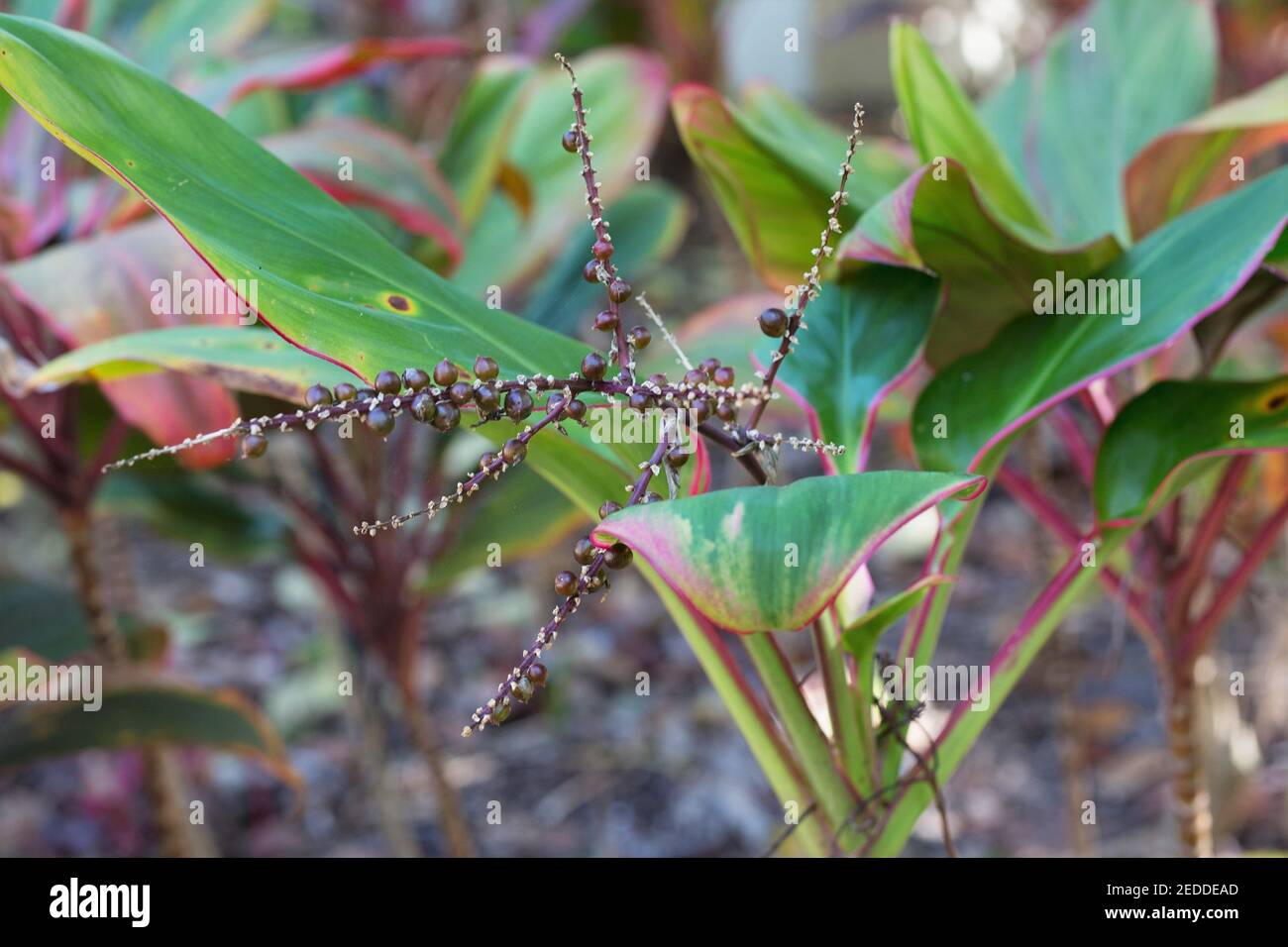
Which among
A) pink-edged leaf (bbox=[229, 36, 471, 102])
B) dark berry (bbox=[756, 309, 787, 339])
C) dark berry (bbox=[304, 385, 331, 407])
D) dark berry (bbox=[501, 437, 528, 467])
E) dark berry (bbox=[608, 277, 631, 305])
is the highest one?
pink-edged leaf (bbox=[229, 36, 471, 102])

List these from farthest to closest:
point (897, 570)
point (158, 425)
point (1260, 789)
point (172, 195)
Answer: point (897, 570) < point (1260, 789) < point (158, 425) < point (172, 195)

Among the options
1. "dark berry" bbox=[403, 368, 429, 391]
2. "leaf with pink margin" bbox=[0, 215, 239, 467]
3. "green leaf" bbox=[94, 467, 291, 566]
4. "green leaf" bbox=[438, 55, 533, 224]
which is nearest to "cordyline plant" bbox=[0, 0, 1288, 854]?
"dark berry" bbox=[403, 368, 429, 391]

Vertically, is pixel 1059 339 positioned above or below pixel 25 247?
below

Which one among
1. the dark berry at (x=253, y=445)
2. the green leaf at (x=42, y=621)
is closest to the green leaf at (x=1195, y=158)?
the dark berry at (x=253, y=445)

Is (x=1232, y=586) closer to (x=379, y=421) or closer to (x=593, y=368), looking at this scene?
(x=593, y=368)

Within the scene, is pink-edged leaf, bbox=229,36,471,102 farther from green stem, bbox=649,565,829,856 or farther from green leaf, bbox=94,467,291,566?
green stem, bbox=649,565,829,856

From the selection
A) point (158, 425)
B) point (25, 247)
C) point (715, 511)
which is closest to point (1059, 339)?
point (715, 511)
